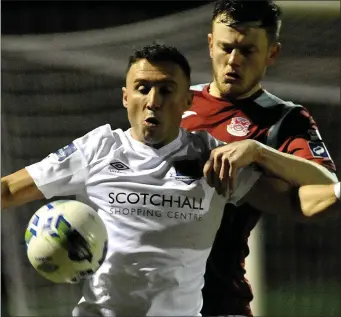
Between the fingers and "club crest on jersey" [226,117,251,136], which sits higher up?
"club crest on jersey" [226,117,251,136]

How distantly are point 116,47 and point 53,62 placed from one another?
14 centimetres

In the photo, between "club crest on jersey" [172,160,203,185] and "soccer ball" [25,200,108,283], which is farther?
"club crest on jersey" [172,160,203,185]

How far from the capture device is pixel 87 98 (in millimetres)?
1303

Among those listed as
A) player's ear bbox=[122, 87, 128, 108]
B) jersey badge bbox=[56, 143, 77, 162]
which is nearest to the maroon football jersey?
player's ear bbox=[122, 87, 128, 108]

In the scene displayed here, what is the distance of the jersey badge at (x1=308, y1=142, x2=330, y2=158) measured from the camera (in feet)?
3.91

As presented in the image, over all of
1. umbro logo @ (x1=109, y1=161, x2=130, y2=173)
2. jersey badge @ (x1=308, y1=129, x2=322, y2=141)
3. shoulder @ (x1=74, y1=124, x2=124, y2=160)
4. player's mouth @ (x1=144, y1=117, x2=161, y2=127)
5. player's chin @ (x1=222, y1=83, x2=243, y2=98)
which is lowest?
umbro logo @ (x1=109, y1=161, x2=130, y2=173)

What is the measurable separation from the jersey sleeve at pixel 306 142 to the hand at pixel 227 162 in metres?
0.06

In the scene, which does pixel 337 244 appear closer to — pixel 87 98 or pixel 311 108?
pixel 311 108

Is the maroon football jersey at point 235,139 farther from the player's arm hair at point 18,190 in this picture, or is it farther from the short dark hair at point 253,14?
the player's arm hair at point 18,190

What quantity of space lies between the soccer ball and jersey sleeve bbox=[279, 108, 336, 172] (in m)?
0.38

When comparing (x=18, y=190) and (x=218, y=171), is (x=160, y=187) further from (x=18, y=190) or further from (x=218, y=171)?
(x=18, y=190)

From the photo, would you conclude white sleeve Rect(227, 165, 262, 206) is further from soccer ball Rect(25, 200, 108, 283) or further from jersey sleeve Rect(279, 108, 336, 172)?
soccer ball Rect(25, 200, 108, 283)

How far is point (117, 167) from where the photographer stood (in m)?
1.18

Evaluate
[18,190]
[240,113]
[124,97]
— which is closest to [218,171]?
[240,113]
